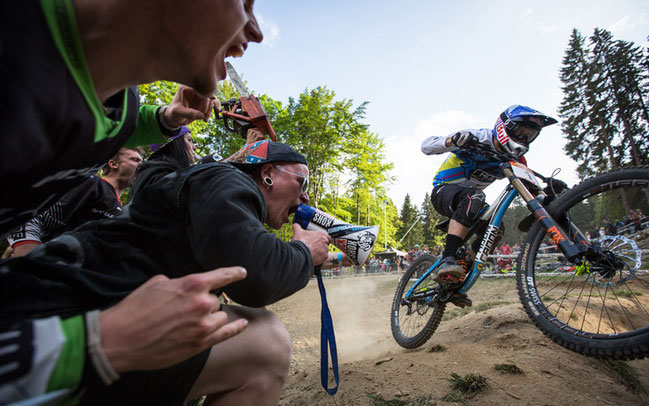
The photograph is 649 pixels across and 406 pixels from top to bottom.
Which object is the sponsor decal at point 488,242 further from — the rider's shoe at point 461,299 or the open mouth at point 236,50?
the open mouth at point 236,50

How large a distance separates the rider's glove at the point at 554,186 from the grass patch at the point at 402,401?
227 cm

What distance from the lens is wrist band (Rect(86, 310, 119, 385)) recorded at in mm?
668

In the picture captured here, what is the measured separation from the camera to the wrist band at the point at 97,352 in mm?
668

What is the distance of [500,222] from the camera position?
3219 millimetres

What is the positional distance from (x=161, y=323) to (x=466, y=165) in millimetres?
3911

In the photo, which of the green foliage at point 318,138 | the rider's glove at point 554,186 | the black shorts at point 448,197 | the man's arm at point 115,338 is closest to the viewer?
the man's arm at point 115,338

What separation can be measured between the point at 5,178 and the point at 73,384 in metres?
0.54

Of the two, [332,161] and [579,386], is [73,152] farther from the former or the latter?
[332,161]

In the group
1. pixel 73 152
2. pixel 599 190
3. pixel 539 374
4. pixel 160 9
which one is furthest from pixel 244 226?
pixel 599 190

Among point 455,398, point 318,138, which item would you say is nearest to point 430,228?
point 318,138

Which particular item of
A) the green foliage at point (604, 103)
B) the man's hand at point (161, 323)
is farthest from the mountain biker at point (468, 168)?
the green foliage at point (604, 103)

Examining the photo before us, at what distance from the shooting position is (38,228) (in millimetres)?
2561

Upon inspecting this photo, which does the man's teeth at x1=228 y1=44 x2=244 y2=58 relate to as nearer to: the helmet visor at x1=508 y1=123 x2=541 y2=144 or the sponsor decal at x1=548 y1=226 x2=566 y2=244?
the sponsor decal at x1=548 y1=226 x2=566 y2=244

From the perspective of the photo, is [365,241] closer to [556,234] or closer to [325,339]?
[325,339]
